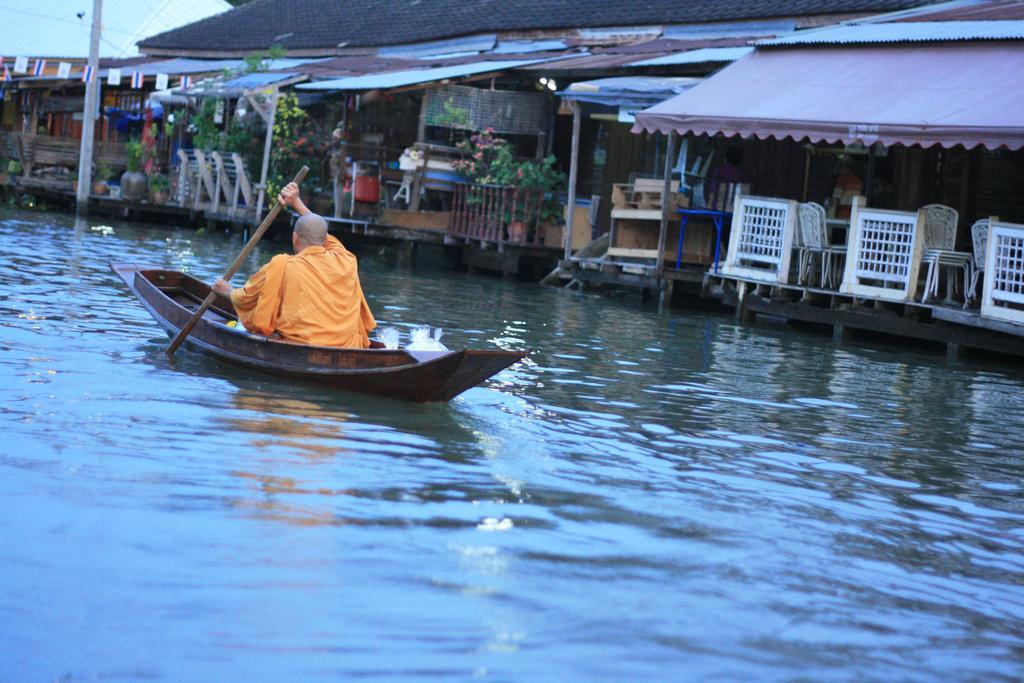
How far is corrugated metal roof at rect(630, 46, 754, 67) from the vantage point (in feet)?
59.2

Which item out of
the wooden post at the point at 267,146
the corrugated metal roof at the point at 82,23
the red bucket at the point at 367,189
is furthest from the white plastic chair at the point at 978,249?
the corrugated metal roof at the point at 82,23

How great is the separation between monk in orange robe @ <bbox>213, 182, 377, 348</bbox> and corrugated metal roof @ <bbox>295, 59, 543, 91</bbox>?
475 inches

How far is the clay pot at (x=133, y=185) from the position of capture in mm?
28500

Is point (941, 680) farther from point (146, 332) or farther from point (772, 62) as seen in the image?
point (772, 62)

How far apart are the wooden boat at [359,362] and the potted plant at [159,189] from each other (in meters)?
19.1

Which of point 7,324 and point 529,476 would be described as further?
point 7,324

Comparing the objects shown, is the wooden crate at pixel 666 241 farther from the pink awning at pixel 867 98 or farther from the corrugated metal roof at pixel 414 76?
the corrugated metal roof at pixel 414 76

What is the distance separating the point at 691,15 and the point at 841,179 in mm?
5854

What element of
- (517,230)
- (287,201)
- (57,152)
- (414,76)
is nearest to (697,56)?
(517,230)

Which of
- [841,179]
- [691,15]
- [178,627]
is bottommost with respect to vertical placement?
[178,627]

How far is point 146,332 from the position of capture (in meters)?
11.1

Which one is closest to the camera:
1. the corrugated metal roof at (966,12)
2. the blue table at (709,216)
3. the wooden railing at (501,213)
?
the corrugated metal roof at (966,12)

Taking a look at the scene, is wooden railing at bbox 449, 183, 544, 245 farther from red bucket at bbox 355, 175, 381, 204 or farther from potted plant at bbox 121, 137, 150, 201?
potted plant at bbox 121, 137, 150, 201

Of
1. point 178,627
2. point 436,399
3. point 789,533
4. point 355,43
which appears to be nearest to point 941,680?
point 789,533
